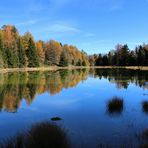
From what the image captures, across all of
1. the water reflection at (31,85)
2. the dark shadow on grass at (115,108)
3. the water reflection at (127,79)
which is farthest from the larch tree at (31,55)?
the dark shadow on grass at (115,108)

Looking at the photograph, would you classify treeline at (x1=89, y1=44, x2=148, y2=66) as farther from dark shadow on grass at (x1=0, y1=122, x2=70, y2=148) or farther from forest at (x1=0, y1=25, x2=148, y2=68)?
dark shadow on grass at (x1=0, y1=122, x2=70, y2=148)

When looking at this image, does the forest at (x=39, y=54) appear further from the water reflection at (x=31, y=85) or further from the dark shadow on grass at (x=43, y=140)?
the dark shadow on grass at (x=43, y=140)

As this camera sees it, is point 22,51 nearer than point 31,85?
No

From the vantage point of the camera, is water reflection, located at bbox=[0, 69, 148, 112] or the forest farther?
the forest

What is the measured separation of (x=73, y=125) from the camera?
40.7ft

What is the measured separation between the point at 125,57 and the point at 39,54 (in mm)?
47144

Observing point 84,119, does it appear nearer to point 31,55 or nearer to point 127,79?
point 127,79

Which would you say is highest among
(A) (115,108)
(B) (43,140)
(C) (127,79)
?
(B) (43,140)

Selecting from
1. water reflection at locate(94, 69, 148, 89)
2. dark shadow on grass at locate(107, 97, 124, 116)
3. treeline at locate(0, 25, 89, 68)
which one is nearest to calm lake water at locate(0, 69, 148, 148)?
dark shadow on grass at locate(107, 97, 124, 116)

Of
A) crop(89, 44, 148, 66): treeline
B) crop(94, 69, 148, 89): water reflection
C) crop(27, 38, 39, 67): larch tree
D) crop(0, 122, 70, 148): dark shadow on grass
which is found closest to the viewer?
crop(0, 122, 70, 148): dark shadow on grass

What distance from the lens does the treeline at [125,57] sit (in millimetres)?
113031

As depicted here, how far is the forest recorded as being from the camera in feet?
279

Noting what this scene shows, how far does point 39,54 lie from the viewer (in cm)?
11088

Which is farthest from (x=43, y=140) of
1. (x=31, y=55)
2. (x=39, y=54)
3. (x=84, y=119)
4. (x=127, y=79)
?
(x=39, y=54)
